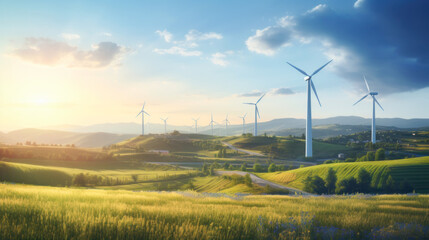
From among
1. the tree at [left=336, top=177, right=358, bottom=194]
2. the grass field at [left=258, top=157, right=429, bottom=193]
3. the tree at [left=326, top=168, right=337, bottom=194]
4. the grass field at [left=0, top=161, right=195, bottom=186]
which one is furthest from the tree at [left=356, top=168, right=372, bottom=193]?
the grass field at [left=0, top=161, right=195, bottom=186]

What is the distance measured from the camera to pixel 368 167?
7300 cm

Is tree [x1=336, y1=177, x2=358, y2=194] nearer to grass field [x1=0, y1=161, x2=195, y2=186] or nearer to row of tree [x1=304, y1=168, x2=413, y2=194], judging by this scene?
row of tree [x1=304, y1=168, x2=413, y2=194]

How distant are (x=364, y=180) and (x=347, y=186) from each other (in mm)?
6076

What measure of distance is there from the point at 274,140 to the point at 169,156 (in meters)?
74.3

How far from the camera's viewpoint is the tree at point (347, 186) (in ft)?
211

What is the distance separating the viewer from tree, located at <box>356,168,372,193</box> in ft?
217

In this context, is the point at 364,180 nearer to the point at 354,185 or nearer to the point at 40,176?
the point at 354,185

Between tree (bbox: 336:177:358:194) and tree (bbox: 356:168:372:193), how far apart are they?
4.46ft

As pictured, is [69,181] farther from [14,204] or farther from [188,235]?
[188,235]

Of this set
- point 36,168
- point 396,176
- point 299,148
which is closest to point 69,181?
point 36,168

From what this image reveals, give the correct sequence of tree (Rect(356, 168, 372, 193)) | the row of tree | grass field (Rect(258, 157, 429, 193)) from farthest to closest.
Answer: grass field (Rect(258, 157, 429, 193)) → tree (Rect(356, 168, 372, 193)) → the row of tree

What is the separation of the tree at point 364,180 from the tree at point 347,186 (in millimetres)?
1361

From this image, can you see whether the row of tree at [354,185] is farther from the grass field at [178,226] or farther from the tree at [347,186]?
the grass field at [178,226]

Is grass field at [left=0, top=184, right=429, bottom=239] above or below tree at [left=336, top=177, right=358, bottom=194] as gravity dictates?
above
